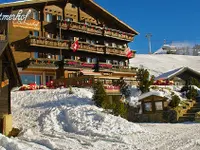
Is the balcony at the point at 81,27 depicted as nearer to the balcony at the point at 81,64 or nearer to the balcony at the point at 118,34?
the balcony at the point at 118,34

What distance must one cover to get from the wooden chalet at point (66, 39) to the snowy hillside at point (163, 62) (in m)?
28.1

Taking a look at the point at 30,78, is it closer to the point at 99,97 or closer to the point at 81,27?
the point at 81,27

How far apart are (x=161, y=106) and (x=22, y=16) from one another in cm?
1784

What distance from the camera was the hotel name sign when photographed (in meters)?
32.0

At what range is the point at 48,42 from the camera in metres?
33.6

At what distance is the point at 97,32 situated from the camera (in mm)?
39250

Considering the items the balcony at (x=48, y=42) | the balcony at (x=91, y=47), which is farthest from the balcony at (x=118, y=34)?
the balcony at (x=48, y=42)

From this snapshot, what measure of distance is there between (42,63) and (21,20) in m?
4.95

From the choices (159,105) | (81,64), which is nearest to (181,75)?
(81,64)

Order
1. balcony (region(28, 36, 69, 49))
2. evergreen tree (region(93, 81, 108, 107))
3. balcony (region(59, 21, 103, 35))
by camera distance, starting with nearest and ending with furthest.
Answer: evergreen tree (region(93, 81, 108, 107)) → balcony (region(28, 36, 69, 49)) → balcony (region(59, 21, 103, 35))

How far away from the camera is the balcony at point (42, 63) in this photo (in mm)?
31438

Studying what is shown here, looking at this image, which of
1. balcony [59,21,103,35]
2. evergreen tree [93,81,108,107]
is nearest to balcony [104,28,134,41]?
balcony [59,21,103,35]

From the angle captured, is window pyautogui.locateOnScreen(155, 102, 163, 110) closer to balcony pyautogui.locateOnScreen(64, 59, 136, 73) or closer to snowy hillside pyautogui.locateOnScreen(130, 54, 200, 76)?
balcony pyautogui.locateOnScreen(64, 59, 136, 73)

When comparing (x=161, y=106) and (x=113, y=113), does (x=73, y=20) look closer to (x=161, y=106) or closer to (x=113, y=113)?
(x=161, y=106)
